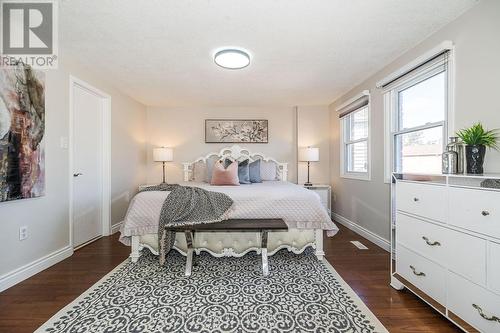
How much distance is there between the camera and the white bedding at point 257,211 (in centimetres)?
261

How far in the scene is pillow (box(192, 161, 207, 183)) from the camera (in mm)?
4355

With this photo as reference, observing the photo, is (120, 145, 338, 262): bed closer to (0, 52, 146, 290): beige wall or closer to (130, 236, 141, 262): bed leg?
(130, 236, 141, 262): bed leg

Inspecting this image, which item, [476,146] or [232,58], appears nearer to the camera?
[476,146]

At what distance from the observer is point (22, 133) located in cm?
224

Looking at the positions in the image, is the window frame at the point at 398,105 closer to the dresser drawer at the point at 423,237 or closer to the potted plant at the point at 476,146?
the potted plant at the point at 476,146

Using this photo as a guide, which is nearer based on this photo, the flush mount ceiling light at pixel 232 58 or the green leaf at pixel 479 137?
the green leaf at pixel 479 137

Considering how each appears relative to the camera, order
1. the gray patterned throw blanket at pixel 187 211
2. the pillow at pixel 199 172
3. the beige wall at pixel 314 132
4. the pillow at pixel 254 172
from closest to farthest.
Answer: the gray patterned throw blanket at pixel 187 211, the pillow at pixel 254 172, the pillow at pixel 199 172, the beige wall at pixel 314 132

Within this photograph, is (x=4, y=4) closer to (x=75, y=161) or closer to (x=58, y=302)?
(x=75, y=161)

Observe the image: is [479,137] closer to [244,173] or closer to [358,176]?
[358,176]

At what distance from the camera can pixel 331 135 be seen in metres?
4.94

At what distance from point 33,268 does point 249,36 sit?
120 inches

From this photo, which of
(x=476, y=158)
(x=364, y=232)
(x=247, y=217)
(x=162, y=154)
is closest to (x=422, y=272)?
(x=476, y=158)

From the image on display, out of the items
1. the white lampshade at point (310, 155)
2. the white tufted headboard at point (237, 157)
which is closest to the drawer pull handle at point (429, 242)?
the white lampshade at point (310, 155)

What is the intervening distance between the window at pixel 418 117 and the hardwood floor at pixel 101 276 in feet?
3.54
